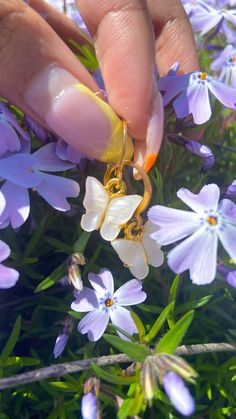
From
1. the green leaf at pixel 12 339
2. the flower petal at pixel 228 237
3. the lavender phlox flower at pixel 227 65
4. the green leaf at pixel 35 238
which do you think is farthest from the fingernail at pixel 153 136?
the lavender phlox flower at pixel 227 65

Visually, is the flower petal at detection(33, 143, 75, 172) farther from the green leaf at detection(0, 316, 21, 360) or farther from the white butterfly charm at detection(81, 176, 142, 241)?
the green leaf at detection(0, 316, 21, 360)

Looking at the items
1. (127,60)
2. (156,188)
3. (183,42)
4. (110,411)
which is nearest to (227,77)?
(183,42)

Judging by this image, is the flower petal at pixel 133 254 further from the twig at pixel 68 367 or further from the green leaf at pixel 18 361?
the green leaf at pixel 18 361

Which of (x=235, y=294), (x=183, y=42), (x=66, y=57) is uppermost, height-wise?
(x=66, y=57)

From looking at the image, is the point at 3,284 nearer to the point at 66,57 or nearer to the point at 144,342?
the point at 144,342

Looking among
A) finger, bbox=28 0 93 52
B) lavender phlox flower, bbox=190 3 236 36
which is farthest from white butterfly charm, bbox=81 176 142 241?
lavender phlox flower, bbox=190 3 236 36

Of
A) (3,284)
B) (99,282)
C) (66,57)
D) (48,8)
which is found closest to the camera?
(3,284)

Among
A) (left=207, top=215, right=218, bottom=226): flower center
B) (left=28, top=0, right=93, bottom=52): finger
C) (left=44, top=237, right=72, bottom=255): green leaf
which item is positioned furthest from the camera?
(left=28, top=0, right=93, bottom=52): finger
